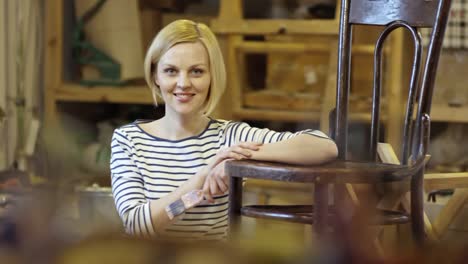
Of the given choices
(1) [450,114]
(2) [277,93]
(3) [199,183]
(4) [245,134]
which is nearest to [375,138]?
(4) [245,134]

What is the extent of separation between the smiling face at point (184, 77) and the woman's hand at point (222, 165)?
21 cm

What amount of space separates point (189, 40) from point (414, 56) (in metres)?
0.48

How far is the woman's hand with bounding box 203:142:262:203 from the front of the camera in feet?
5.45

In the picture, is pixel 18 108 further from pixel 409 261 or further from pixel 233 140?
pixel 409 261

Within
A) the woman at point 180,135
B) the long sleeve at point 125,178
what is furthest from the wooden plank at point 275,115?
the long sleeve at point 125,178

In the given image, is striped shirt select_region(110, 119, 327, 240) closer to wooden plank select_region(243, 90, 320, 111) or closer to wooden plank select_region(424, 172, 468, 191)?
wooden plank select_region(424, 172, 468, 191)

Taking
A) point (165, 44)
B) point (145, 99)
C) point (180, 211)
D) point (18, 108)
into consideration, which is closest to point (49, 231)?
point (180, 211)

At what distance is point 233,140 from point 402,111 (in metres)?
1.36

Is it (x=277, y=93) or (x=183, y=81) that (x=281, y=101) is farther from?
(x=183, y=81)

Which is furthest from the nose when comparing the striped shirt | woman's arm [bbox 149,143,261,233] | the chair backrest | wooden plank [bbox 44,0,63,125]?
wooden plank [bbox 44,0,63,125]

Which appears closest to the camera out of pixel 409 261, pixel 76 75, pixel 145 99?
pixel 409 261

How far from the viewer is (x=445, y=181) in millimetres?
2025

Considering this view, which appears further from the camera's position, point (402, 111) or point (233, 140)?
point (402, 111)

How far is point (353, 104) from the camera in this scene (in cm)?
309
